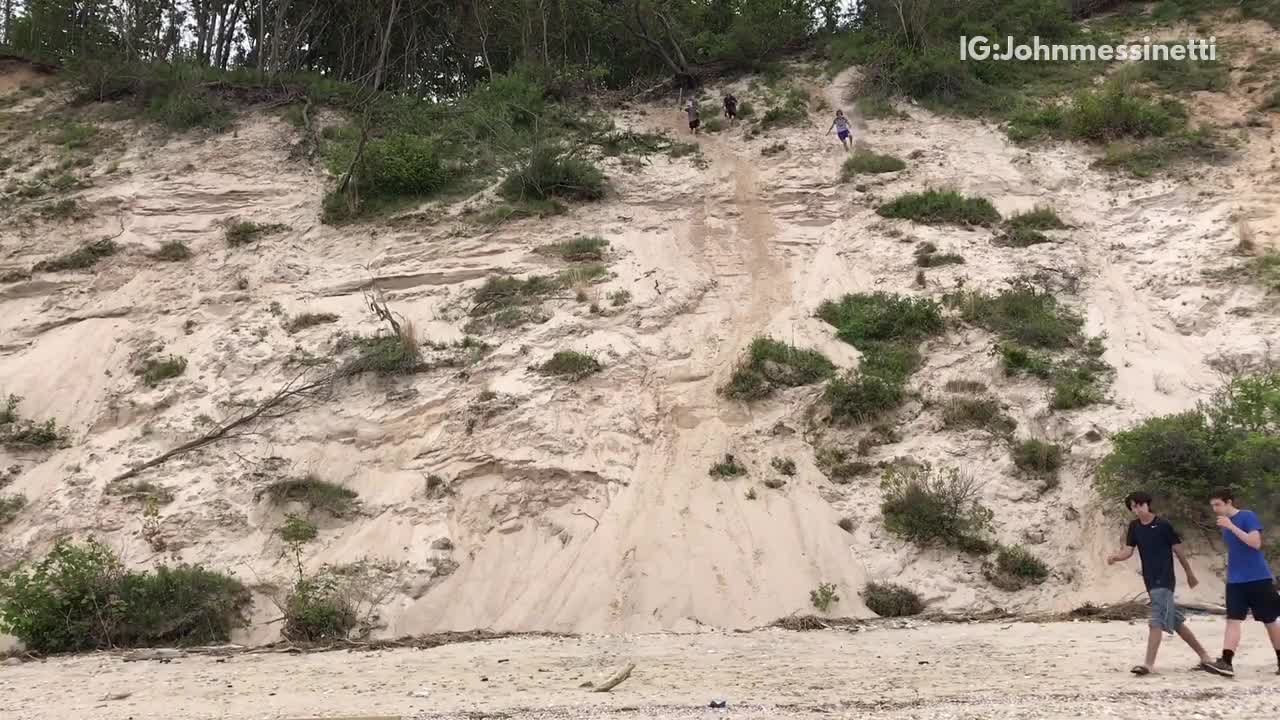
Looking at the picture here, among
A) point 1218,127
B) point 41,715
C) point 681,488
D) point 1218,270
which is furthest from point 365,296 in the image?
point 1218,127

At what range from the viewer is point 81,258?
46.0 ft

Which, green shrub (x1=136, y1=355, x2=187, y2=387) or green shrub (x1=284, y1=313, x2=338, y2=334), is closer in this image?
green shrub (x1=136, y1=355, x2=187, y2=387)

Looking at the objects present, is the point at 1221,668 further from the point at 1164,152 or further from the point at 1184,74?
the point at 1184,74

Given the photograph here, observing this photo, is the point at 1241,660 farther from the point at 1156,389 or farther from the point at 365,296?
the point at 365,296

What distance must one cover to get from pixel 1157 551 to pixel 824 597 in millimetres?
3393

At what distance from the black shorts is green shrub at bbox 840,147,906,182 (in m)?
11.0

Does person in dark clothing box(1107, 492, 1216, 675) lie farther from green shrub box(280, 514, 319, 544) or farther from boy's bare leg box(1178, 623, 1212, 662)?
green shrub box(280, 514, 319, 544)

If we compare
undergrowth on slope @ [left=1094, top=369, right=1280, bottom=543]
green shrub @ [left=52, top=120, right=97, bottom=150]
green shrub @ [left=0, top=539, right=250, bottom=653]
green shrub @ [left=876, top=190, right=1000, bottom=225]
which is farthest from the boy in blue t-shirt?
green shrub @ [left=52, top=120, right=97, bottom=150]

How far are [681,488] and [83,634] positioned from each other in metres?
5.99

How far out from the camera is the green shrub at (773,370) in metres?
10.9

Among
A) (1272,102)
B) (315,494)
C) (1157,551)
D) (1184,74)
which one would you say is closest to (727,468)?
(315,494)

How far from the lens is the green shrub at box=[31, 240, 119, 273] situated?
13.9 metres

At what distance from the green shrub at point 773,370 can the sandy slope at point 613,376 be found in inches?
9.9

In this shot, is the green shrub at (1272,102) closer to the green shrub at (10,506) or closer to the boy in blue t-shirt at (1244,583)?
the boy in blue t-shirt at (1244,583)
